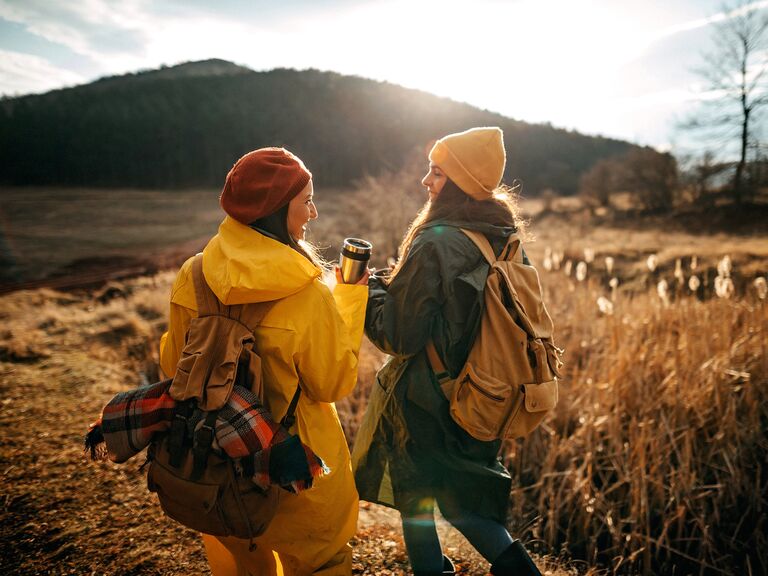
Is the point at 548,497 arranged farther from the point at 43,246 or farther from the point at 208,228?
the point at 208,228

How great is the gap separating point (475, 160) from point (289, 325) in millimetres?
972

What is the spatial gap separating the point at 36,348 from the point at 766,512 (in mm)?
7199

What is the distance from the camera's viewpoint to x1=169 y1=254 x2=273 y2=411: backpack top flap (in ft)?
4.21

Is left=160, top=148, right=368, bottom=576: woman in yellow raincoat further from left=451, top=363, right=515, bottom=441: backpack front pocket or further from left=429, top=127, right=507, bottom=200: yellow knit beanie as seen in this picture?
left=429, top=127, right=507, bottom=200: yellow knit beanie

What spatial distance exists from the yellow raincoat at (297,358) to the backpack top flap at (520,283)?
20.1 inches

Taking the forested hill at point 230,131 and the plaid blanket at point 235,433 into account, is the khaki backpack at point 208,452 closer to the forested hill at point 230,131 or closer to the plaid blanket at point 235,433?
the plaid blanket at point 235,433

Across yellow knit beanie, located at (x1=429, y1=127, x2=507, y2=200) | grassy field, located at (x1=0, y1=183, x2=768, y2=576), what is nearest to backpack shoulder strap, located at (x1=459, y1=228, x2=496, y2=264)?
yellow knit beanie, located at (x1=429, y1=127, x2=507, y2=200)

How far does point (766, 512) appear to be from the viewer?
2848mm

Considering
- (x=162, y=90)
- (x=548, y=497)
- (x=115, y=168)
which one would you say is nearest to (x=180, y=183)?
(x=115, y=168)

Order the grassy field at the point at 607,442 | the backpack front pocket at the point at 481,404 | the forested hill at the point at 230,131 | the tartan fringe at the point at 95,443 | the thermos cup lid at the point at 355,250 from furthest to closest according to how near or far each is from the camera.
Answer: the forested hill at the point at 230,131
the grassy field at the point at 607,442
the thermos cup lid at the point at 355,250
the backpack front pocket at the point at 481,404
the tartan fringe at the point at 95,443

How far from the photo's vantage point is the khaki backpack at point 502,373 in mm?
1539

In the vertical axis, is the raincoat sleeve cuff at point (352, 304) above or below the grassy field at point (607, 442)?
above

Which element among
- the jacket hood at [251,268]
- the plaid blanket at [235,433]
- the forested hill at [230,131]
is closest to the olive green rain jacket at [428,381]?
the jacket hood at [251,268]

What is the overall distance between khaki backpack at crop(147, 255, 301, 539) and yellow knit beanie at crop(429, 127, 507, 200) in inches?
39.9
